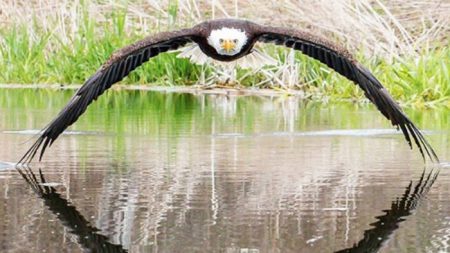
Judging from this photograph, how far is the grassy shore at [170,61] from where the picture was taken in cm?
1435

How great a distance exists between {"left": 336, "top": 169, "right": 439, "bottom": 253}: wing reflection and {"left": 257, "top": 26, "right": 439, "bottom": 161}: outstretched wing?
0.70 metres

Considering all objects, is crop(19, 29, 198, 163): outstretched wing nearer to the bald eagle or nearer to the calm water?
the bald eagle

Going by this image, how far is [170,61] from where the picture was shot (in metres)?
17.6

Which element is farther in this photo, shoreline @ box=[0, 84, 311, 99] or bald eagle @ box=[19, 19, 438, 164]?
shoreline @ box=[0, 84, 311, 99]

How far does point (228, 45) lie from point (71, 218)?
11.6 ft

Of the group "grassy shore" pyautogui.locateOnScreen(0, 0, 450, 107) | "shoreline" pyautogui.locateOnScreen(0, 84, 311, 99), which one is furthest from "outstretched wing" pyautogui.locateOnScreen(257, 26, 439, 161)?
"shoreline" pyautogui.locateOnScreen(0, 84, 311, 99)

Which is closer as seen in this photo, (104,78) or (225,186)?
(225,186)

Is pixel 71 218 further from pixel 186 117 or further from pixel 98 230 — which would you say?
pixel 186 117

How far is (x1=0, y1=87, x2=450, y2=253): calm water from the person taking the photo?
567 centimetres

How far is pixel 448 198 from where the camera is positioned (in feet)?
22.8

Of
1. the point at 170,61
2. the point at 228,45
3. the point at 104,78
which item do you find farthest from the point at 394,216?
the point at 170,61

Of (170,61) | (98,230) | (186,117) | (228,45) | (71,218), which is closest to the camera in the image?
(98,230)

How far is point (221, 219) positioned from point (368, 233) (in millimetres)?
711

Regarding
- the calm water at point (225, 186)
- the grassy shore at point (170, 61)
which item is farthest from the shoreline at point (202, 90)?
the calm water at point (225, 186)
